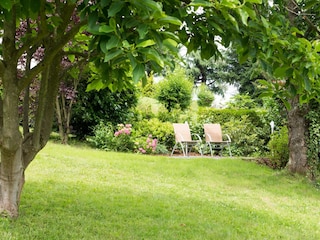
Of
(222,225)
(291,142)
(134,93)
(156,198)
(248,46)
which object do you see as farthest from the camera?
(134,93)

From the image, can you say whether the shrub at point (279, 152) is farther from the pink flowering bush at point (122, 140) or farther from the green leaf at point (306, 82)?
the green leaf at point (306, 82)

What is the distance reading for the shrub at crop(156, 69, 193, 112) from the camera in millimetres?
14586

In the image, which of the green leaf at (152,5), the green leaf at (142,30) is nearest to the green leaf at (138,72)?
the green leaf at (142,30)

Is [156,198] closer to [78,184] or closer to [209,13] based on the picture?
[78,184]

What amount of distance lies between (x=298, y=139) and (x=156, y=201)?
3960mm

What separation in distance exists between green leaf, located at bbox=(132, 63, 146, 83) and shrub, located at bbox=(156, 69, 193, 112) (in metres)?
13.2

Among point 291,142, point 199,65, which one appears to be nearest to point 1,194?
point 291,142

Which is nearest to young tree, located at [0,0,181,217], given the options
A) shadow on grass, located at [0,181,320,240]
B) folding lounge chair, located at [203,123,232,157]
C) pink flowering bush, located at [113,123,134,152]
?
shadow on grass, located at [0,181,320,240]

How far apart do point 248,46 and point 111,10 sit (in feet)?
3.23

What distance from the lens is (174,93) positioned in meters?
14.6

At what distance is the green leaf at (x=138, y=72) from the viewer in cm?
125

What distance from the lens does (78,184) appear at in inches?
214

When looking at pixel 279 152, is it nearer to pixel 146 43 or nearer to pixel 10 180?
pixel 10 180

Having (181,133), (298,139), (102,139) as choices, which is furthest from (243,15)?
(181,133)
